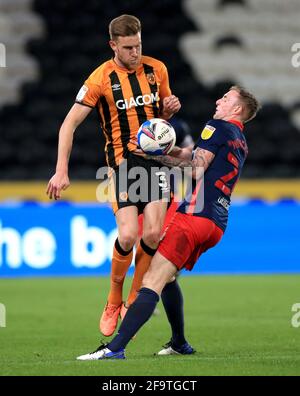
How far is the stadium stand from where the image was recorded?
15.9m

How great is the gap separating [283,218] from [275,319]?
4.18 meters

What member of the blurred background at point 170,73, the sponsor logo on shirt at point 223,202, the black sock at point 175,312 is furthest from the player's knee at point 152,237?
the blurred background at point 170,73

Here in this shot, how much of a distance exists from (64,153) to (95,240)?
582cm

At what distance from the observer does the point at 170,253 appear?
620 cm

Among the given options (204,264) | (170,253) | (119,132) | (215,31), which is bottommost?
(204,264)

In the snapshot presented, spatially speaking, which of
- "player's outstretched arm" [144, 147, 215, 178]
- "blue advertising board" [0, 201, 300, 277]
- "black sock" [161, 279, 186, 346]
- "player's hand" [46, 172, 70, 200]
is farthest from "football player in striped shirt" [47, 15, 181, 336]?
"blue advertising board" [0, 201, 300, 277]

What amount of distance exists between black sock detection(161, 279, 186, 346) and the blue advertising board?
18.8 feet

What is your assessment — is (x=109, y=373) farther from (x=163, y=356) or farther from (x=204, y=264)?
(x=204, y=264)

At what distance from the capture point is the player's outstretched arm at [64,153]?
6652mm

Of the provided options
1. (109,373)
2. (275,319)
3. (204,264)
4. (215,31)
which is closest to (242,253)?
(204,264)

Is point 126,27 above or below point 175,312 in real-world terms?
above

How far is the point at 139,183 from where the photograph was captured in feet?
22.6

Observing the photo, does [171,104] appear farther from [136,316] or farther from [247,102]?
[136,316]

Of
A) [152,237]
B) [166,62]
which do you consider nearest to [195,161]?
[152,237]
